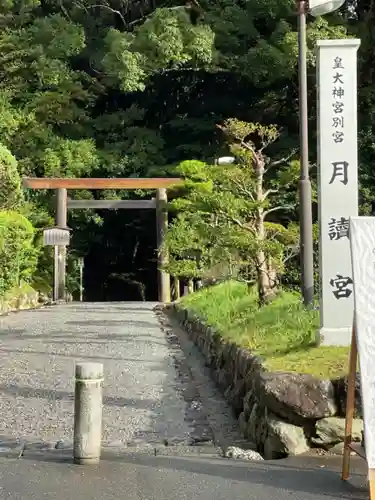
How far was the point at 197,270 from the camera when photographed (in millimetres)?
15781

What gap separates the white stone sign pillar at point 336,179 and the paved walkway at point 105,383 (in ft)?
5.63

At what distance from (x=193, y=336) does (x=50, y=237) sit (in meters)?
10.1

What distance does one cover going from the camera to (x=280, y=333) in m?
6.67

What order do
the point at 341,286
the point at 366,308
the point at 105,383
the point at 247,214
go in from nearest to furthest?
the point at 366,308, the point at 341,286, the point at 105,383, the point at 247,214

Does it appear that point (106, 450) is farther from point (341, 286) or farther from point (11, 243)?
point (11, 243)

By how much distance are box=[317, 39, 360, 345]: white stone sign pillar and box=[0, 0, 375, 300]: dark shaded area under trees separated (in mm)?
13474

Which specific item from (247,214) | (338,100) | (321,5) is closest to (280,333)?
(338,100)

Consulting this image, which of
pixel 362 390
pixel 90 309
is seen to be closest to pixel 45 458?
pixel 362 390

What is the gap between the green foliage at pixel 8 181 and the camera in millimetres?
15742

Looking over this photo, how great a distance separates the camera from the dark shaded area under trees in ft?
69.7

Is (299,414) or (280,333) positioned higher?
(280,333)

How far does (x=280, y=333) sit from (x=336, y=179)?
5.49 ft

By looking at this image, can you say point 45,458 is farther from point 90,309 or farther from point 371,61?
point 371,61

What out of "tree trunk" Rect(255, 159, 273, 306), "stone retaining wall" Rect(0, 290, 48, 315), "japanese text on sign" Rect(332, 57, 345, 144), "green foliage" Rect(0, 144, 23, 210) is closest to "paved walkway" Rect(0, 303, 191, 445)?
"tree trunk" Rect(255, 159, 273, 306)
